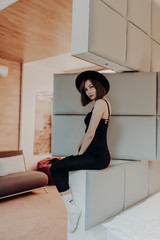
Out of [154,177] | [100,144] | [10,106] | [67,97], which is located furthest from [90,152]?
[10,106]

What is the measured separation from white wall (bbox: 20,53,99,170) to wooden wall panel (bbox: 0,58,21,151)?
115 millimetres

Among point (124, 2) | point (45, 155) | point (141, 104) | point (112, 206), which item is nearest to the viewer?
point (112, 206)

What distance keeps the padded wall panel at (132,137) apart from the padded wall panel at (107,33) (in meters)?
0.63

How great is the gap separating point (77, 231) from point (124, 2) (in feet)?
6.82

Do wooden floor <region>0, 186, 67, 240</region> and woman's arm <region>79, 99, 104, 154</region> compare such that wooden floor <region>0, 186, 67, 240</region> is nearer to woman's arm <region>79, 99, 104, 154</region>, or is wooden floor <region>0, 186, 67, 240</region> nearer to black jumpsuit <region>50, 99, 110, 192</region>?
black jumpsuit <region>50, 99, 110, 192</region>

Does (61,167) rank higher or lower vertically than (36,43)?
lower

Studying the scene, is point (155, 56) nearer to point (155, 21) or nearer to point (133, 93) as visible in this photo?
point (155, 21)

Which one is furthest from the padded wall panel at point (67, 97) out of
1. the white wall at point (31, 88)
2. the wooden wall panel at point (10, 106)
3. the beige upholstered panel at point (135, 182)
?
the wooden wall panel at point (10, 106)

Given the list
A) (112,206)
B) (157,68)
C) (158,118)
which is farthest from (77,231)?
(157,68)

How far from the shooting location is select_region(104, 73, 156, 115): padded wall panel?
2.35 metres

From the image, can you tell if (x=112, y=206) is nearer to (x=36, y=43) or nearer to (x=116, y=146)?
(x=116, y=146)

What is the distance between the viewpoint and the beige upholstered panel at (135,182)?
2197mm

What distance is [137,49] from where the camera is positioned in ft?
7.70

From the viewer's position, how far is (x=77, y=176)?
6.19 feet
